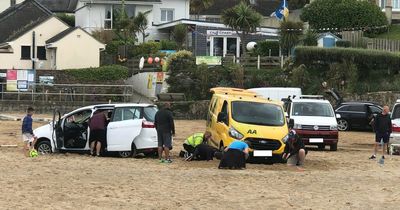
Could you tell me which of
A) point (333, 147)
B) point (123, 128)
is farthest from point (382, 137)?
point (123, 128)

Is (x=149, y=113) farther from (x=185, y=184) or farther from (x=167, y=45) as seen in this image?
(x=167, y=45)

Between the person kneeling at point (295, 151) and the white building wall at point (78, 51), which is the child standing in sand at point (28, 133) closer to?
the person kneeling at point (295, 151)

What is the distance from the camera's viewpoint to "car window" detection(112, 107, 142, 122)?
20391 millimetres

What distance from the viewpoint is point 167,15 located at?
2458 inches

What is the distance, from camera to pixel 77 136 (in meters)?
21.2

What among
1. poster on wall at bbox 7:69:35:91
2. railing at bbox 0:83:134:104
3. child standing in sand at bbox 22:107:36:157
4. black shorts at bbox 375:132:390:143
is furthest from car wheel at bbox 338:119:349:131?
poster on wall at bbox 7:69:35:91

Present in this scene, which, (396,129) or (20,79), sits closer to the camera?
(396,129)

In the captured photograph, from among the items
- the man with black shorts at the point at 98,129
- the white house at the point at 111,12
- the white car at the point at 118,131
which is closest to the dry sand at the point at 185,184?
the white car at the point at 118,131

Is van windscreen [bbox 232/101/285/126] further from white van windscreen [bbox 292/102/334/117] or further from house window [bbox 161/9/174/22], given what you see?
house window [bbox 161/9/174/22]

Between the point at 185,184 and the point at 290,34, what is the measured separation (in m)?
33.2

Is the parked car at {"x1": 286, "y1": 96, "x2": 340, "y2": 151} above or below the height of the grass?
below

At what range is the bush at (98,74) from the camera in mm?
47719

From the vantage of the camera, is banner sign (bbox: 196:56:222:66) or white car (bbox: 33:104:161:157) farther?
banner sign (bbox: 196:56:222:66)

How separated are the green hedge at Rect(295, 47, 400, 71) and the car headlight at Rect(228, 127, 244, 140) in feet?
80.6
